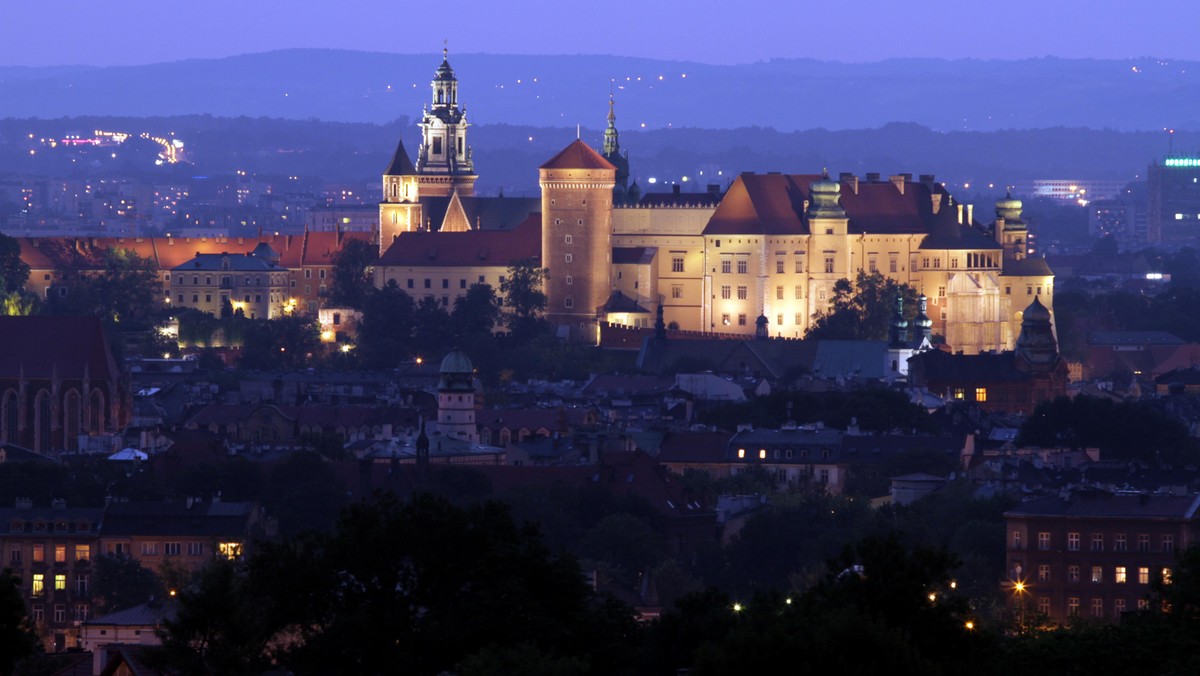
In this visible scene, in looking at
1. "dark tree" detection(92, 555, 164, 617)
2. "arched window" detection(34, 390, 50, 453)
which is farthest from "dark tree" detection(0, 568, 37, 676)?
"arched window" detection(34, 390, 50, 453)

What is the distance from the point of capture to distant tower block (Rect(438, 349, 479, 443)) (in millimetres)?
123875

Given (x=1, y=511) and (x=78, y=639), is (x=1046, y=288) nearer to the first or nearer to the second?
(x=1, y=511)

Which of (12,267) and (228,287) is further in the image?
(228,287)

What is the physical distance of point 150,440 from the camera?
12075cm

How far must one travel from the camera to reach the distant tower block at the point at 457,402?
124 meters

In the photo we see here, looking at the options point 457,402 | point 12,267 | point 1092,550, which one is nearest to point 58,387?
point 457,402

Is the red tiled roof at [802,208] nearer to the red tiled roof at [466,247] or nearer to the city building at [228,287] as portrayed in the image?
the red tiled roof at [466,247]

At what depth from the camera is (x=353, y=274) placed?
190 m

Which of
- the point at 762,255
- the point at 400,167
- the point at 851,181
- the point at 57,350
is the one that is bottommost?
the point at 57,350

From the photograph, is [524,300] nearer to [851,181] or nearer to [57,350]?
[851,181]

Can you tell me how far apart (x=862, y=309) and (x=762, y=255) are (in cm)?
609

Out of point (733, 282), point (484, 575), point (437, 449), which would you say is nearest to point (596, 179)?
point (733, 282)

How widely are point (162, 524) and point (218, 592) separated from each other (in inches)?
1362

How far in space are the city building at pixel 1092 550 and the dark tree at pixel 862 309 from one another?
8029cm
